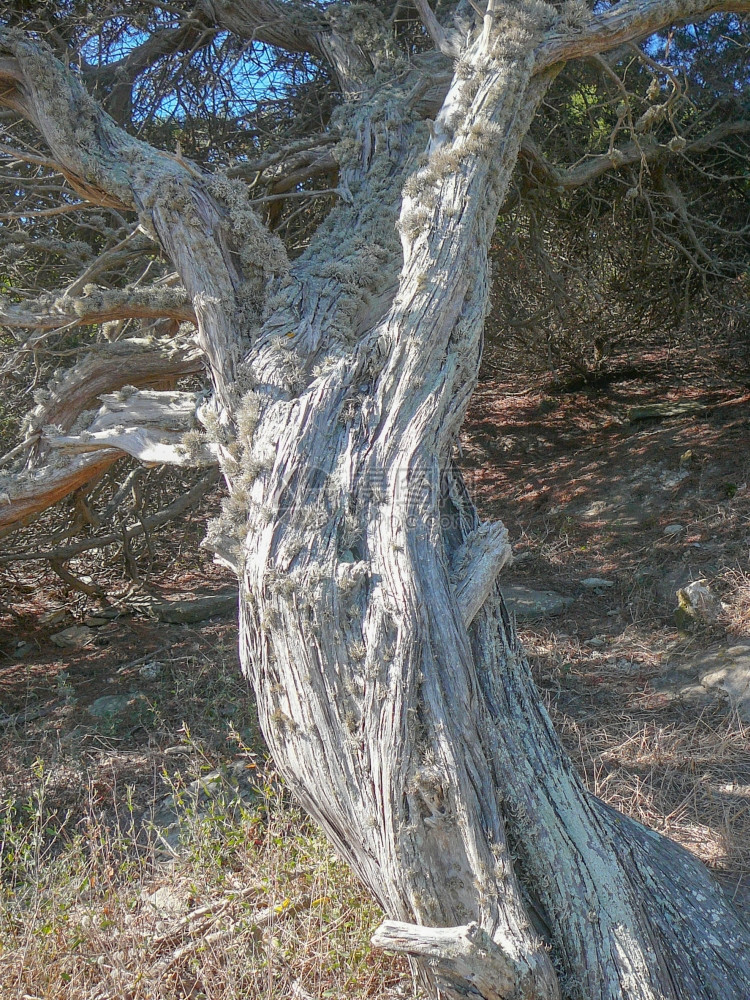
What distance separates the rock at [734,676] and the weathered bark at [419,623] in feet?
4.82

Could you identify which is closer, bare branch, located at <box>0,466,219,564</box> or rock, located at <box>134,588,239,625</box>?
bare branch, located at <box>0,466,219,564</box>

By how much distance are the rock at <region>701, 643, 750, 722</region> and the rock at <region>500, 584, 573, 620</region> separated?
1227mm

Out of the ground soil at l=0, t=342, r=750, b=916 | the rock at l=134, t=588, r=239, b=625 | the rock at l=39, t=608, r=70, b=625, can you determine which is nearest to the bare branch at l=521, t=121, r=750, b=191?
the ground soil at l=0, t=342, r=750, b=916

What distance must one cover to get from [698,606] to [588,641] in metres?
0.68

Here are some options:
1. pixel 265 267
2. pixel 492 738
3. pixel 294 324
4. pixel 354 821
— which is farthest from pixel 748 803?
pixel 265 267

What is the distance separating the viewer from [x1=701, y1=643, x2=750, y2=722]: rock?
12.9 ft

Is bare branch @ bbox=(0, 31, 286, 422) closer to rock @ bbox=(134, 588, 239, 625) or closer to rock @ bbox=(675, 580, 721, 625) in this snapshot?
rock @ bbox=(675, 580, 721, 625)

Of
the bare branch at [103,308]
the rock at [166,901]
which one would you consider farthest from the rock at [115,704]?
the bare branch at [103,308]

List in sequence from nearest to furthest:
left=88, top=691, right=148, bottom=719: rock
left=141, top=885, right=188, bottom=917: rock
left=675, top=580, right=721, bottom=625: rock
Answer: left=141, top=885, right=188, bottom=917: rock
left=675, top=580, right=721, bottom=625: rock
left=88, top=691, right=148, bottom=719: rock

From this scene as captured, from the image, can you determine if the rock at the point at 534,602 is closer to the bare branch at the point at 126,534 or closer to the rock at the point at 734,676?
the rock at the point at 734,676

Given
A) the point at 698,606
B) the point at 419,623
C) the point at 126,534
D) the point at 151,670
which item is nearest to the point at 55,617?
the point at 126,534

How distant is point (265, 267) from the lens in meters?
3.36

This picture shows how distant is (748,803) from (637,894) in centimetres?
136

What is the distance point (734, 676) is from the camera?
4.09 metres
